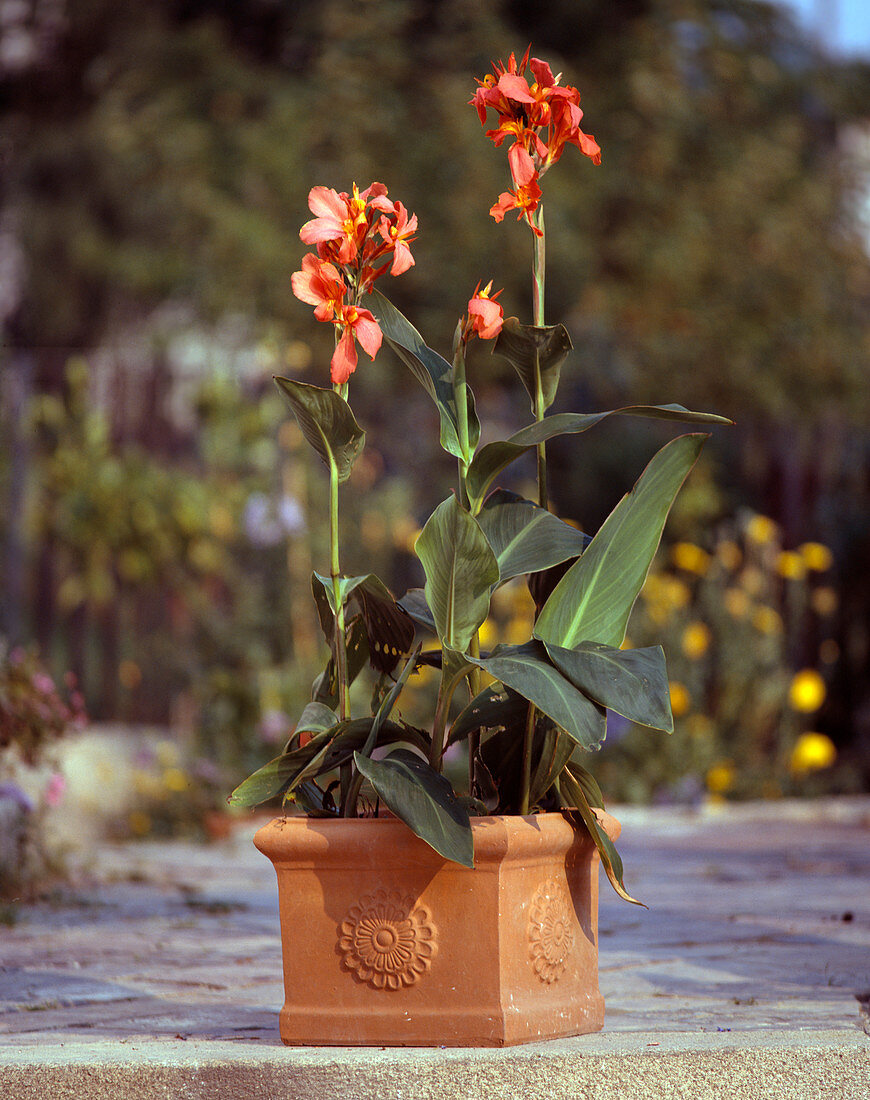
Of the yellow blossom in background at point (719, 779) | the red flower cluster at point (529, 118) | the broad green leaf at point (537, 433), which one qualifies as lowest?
the yellow blossom in background at point (719, 779)

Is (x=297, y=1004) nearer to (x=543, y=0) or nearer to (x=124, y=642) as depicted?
(x=124, y=642)

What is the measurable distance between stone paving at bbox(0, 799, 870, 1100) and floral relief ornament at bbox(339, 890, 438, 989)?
12cm

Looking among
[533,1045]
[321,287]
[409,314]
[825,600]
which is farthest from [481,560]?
[409,314]

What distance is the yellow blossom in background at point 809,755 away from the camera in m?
5.60

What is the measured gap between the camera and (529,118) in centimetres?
206

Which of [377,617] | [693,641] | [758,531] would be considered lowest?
[693,641]

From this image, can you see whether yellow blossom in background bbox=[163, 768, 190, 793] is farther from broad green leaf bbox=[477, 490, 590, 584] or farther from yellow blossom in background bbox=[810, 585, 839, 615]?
broad green leaf bbox=[477, 490, 590, 584]

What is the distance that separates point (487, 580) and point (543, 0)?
10938 millimetres

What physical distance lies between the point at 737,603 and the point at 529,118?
425 centimetres

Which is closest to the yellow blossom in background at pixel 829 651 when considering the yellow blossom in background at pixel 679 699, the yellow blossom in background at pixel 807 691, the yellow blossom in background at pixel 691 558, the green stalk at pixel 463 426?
the yellow blossom in background at pixel 807 691

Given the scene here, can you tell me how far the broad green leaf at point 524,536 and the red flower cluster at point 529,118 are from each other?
0.41 metres

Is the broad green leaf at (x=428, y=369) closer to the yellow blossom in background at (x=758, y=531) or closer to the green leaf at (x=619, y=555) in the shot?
the green leaf at (x=619, y=555)

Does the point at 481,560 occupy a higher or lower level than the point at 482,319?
lower

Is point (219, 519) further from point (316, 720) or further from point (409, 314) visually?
point (409, 314)
